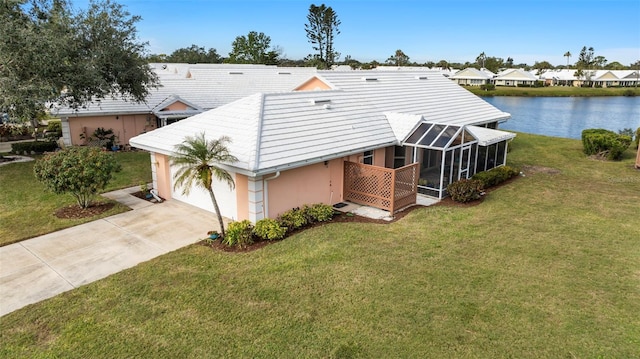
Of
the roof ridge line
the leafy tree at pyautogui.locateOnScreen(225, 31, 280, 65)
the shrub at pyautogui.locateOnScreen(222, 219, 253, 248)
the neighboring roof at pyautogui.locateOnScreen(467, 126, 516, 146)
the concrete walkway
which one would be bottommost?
the concrete walkway

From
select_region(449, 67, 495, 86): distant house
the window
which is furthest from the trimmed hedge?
select_region(449, 67, 495, 86): distant house

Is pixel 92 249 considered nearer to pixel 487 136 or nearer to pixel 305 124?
pixel 305 124

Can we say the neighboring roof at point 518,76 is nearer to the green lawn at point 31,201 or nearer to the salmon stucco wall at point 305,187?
the green lawn at point 31,201

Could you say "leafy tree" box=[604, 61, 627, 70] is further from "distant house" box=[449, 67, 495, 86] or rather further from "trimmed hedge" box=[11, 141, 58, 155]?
"trimmed hedge" box=[11, 141, 58, 155]

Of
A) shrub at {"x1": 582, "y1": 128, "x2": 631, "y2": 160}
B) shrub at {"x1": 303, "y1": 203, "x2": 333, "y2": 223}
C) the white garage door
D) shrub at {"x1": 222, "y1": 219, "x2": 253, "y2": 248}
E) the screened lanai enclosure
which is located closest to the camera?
shrub at {"x1": 222, "y1": 219, "x2": 253, "y2": 248}

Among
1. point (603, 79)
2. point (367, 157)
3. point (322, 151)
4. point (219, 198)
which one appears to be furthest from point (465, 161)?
point (603, 79)

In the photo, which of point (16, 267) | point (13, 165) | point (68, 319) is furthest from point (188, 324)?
point (13, 165)

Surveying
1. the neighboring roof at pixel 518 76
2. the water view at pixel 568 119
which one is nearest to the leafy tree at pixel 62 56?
the water view at pixel 568 119
